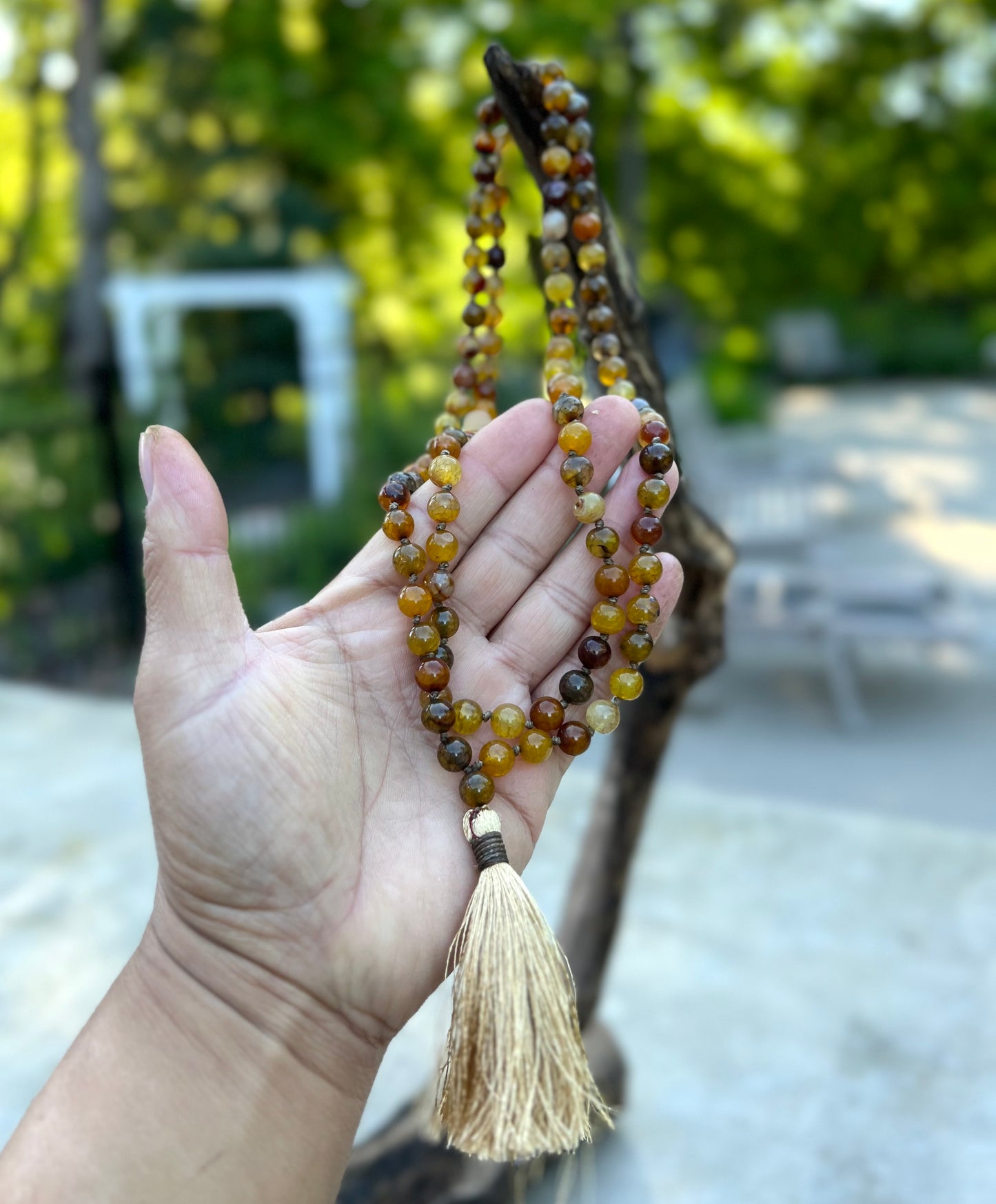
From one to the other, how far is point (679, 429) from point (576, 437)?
8601 millimetres

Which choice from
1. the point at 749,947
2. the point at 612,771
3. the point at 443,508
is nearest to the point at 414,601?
the point at 443,508

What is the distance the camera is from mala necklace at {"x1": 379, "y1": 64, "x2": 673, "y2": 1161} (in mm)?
1390

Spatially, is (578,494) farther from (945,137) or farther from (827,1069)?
(945,137)

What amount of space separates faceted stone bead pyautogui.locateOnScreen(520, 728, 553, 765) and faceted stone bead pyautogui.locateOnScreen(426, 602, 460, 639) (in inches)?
7.8

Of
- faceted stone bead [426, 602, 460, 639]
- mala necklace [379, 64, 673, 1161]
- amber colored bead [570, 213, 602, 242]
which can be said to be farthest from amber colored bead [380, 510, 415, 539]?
amber colored bead [570, 213, 602, 242]

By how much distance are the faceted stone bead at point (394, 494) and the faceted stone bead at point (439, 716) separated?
1.07 ft

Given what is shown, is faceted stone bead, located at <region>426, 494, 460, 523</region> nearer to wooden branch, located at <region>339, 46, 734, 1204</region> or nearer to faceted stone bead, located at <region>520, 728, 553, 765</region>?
faceted stone bead, located at <region>520, 728, 553, 765</region>

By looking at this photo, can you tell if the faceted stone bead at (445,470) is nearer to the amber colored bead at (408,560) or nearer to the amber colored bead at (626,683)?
the amber colored bead at (408,560)

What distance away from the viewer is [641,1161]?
2547 mm

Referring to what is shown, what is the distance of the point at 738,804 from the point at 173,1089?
9.69ft

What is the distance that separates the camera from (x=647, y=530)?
167 cm

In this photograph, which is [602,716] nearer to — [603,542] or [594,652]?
[594,652]

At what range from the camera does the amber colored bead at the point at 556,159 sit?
1.74 meters

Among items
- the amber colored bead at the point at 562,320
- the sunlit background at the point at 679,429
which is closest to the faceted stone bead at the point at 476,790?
the amber colored bead at the point at 562,320
